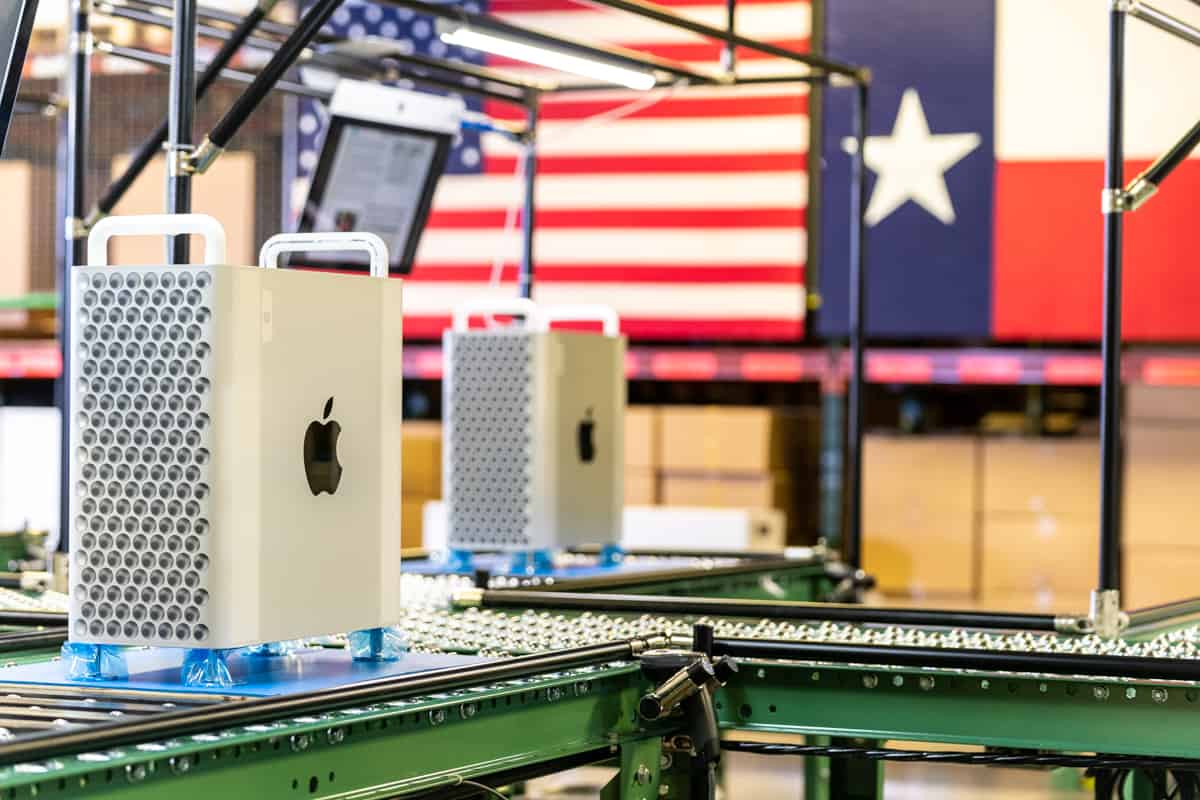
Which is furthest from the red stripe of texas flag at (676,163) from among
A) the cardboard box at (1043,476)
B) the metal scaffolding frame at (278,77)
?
the metal scaffolding frame at (278,77)

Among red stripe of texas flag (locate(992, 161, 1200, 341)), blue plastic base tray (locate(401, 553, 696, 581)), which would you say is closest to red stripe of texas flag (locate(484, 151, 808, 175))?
red stripe of texas flag (locate(992, 161, 1200, 341))

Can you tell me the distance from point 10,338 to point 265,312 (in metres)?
A: 9.36

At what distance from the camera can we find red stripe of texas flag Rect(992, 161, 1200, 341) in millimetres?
10367

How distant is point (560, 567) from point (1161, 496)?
423 cm

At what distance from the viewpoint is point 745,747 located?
448 cm

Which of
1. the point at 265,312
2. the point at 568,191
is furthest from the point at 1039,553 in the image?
the point at 265,312

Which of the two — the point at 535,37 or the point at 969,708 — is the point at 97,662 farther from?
the point at 535,37

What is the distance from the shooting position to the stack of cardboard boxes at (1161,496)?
392 inches

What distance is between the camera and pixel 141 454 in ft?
11.4

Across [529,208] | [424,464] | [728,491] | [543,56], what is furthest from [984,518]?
[543,56]

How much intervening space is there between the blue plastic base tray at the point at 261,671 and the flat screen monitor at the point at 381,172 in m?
4.06

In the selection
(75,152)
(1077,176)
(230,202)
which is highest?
(1077,176)

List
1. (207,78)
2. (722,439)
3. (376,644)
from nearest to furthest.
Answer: (376,644) < (207,78) < (722,439)

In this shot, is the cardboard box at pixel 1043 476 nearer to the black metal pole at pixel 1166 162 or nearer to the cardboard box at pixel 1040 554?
the cardboard box at pixel 1040 554
